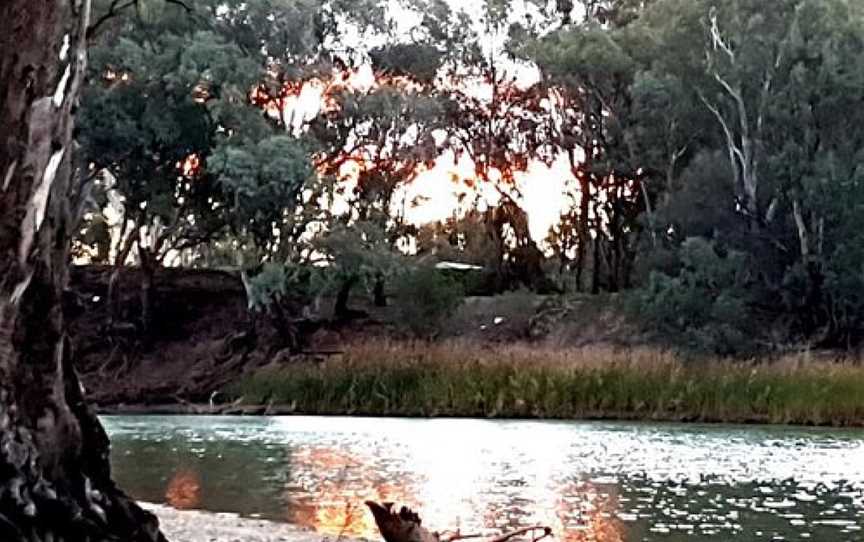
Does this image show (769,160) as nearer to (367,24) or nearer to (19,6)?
(367,24)

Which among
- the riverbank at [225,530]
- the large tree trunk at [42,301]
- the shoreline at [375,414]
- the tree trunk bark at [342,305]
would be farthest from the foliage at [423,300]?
the large tree trunk at [42,301]

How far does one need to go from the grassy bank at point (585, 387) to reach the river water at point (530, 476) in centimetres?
97

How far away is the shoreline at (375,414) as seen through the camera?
19000 millimetres

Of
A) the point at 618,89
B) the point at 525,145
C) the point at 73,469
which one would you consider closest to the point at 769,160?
the point at 618,89

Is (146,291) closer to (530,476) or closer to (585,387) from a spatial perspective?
(585,387)

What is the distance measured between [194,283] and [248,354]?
4806 mm

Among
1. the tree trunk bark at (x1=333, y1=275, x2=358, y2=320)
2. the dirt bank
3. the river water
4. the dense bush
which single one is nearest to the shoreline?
the dirt bank

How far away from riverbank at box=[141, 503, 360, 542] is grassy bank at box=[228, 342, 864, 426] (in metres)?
11.4

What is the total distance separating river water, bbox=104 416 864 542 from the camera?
30.2ft

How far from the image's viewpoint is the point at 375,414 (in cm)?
2169

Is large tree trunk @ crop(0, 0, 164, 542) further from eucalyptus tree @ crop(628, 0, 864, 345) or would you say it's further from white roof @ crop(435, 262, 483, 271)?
white roof @ crop(435, 262, 483, 271)

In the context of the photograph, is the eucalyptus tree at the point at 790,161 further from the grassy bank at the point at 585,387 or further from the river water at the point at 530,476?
the river water at the point at 530,476

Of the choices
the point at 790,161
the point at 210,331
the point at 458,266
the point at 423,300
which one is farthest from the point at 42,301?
the point at 458,266

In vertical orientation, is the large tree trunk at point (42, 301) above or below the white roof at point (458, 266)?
below
